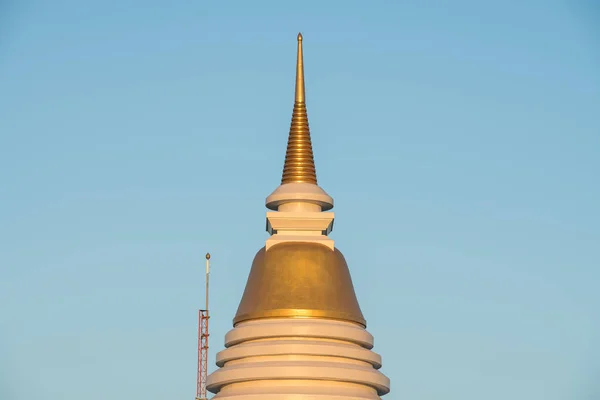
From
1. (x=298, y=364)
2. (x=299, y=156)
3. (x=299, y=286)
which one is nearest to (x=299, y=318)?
(x=299, y=286)

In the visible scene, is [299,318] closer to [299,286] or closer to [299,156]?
[299,286]

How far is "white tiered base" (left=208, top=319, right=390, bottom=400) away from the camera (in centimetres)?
7631

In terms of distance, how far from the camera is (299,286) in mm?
78625

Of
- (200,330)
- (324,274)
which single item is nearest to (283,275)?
(324,274)

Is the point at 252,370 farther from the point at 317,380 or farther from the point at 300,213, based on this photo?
the point at 300,213

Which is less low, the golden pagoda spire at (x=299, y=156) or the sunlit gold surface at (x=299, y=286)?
the golden pagoda spire at (x=299, y=156)

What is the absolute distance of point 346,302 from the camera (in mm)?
79062

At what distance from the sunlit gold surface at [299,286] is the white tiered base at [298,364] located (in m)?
0.48

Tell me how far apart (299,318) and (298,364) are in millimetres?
2442

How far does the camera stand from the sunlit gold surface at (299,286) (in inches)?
3076

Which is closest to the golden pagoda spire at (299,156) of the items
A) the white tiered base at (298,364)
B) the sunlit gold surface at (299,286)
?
the sunlit gold surface at (299,286)

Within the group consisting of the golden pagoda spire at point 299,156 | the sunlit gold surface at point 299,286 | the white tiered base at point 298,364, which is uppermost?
the golden pagoda spire at point 299,156

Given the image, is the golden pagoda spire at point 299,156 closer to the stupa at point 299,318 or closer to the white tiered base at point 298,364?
the stupa at point 299,318

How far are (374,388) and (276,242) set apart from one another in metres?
8.34
